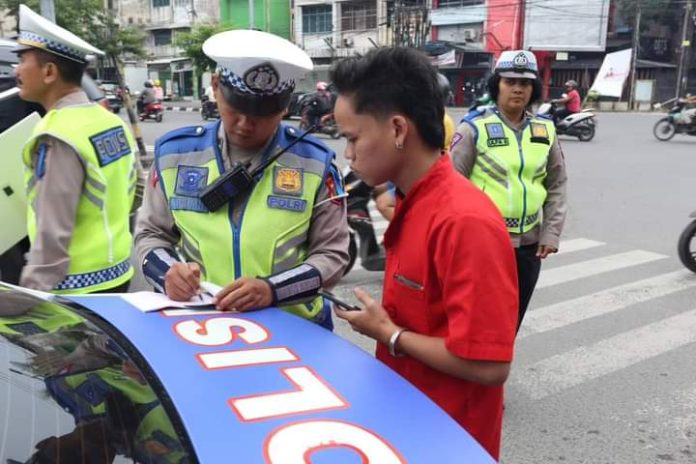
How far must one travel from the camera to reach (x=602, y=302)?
15.3 feet

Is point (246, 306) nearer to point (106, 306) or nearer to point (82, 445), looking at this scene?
point (106, 306)

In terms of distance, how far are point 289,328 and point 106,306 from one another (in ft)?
1.51

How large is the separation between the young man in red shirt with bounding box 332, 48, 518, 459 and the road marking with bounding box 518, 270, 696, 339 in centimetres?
278

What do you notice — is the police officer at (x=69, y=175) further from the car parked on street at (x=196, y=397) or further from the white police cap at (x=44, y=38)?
the car parked on street at (x=196, y=397)

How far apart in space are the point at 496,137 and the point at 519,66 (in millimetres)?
342

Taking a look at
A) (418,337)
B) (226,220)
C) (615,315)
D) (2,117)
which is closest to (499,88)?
(226,220)

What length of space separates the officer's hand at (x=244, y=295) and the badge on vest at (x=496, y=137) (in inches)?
58.8

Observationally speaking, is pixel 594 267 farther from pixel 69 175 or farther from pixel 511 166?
pixel 69 175

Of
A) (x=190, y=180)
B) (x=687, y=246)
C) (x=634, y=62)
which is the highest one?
(x=634, y=62)

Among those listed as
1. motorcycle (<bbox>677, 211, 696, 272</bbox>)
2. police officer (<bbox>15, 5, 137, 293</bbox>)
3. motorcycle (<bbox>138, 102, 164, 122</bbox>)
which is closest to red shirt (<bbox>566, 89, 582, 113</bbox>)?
motorcycle (<bbox>677, 211, 696, 272</bbox>)

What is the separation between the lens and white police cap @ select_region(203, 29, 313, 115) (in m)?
1.68

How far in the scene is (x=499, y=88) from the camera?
9.66 ft

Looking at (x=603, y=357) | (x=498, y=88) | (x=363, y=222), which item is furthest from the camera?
(x=363, y=222)

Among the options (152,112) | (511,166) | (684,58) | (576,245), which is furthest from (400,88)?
(684,58)
